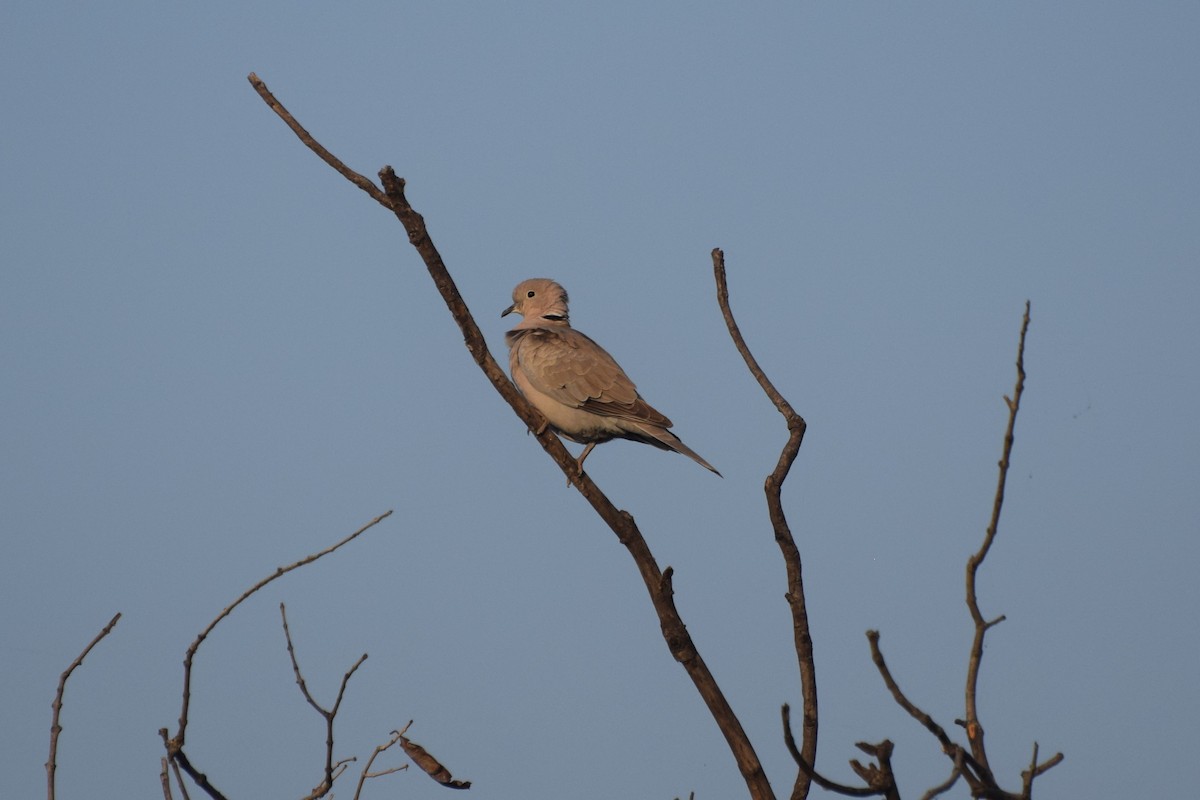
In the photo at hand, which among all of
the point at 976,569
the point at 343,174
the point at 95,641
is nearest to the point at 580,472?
the point at 343,174

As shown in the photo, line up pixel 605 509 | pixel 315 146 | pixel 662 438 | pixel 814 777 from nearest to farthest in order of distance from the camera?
pixel 814 777 → pixel 315 146 → pixel 605 509 → pixel 662 438

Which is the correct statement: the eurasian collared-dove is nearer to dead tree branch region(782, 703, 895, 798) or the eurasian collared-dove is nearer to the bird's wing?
the bird's wing

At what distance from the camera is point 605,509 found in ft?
→ 16.7

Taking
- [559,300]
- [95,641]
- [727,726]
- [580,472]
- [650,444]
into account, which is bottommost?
[95,641]

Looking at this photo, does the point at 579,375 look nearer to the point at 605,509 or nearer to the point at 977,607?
the point at 605,509

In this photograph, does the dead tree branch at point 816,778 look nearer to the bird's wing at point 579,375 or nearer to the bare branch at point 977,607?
the bare branch at point 977,607

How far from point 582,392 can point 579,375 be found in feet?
0.51

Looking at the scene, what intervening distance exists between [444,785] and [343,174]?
2189 mm

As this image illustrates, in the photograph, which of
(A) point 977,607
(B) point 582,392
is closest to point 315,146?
(A) point 977,607

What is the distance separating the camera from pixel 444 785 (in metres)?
4.13

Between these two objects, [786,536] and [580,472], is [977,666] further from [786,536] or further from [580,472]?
[580,472]

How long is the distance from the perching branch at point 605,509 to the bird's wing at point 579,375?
2.61 meters

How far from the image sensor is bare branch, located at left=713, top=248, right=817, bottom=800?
4449mm

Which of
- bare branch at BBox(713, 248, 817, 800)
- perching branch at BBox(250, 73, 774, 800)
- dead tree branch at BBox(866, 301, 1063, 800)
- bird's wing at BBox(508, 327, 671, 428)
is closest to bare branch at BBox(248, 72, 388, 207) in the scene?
perching branch at BBox(250, 73, 774, 800)
